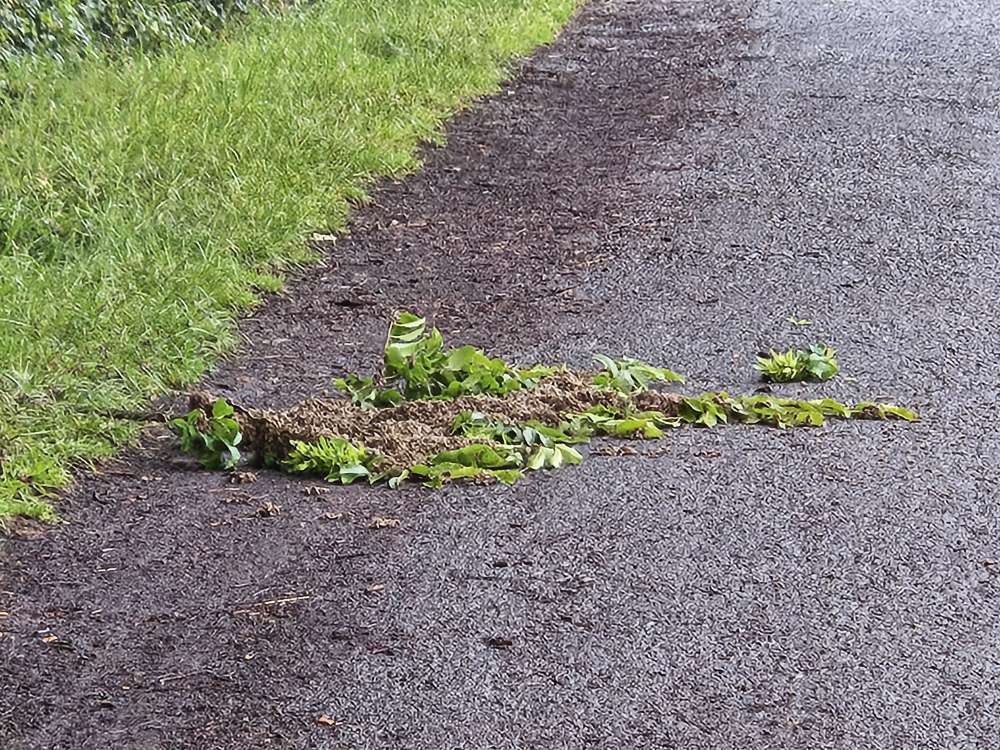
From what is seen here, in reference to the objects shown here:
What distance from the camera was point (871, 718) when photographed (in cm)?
332

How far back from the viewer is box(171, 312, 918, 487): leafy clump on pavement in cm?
459

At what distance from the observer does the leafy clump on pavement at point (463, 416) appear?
4594mm

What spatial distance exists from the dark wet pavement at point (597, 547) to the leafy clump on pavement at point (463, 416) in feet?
0.35

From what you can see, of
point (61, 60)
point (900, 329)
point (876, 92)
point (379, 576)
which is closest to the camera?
point (379, 576)

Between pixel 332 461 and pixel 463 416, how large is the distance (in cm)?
47

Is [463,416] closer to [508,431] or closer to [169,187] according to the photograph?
[508,431]

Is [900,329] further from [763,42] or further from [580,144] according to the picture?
[763,42]

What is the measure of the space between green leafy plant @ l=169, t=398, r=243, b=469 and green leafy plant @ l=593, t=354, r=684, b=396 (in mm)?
1204

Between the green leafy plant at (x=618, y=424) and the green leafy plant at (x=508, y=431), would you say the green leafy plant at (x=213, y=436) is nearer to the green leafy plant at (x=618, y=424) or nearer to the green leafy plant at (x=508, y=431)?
the green leafy plant at (x=508, y=431)

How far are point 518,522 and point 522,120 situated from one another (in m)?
5.17

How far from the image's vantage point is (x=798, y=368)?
5.31 metres

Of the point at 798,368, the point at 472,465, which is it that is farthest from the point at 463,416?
the point at 798,368

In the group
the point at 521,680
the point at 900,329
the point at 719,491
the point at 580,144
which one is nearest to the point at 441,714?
the point at 521,680

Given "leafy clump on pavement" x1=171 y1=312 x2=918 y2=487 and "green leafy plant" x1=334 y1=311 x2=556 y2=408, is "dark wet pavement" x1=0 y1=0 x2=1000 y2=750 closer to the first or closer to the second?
"leafy clump on pavement" x1=171 y1=312 x2=918 y2=487
